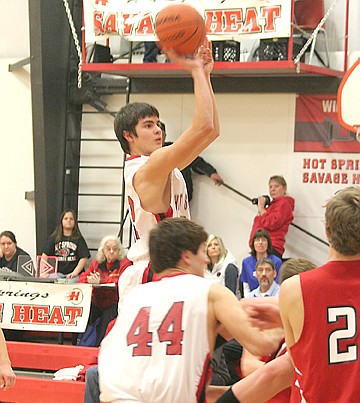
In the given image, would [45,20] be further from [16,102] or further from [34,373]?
[34,373]

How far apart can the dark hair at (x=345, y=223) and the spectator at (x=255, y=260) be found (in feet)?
20.5

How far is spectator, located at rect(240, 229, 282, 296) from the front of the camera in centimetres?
955

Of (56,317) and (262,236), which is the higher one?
(262,236)

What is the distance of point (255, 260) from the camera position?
975cm

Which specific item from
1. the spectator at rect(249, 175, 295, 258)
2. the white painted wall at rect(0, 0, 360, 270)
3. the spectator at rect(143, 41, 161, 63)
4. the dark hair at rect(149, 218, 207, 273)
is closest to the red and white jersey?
the dark hair at rect(149, 218, 207, 273)

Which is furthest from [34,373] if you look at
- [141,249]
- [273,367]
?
[273,367]

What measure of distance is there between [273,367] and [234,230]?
28.0 feet

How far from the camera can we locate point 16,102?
42.5 feet

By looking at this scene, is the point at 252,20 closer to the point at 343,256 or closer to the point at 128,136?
the point at 128,136

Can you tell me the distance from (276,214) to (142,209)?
6701 millimetres

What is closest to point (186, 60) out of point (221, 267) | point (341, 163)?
point (221, 267)

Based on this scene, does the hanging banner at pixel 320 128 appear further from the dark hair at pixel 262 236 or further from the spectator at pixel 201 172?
the dark hair at pixel 262 236

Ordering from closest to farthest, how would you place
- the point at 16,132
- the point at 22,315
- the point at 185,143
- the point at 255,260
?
the point at 185,143, the point at 22,315, the point at 255,260, the point at 16,132

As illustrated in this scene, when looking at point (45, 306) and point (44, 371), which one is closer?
point (44, 371)
